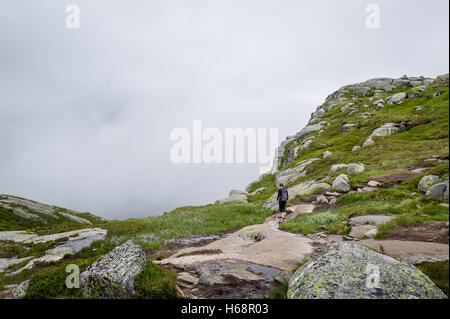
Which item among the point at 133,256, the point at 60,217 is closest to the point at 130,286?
the point at 133,256

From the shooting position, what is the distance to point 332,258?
7.27 metres

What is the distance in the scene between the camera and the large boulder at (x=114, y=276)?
25.8 ft

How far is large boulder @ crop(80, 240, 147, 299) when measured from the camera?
25.8ft

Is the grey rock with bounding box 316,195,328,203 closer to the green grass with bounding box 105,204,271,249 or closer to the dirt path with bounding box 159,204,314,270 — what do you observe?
the green grass with bounding box 105,204,271,249

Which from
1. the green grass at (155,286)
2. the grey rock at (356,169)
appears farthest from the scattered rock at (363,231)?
the grey rock at (356,169)

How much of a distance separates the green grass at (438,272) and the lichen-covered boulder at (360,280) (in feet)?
2.39

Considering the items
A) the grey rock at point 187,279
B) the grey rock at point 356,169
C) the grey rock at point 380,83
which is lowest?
the grey rock at point 187,279

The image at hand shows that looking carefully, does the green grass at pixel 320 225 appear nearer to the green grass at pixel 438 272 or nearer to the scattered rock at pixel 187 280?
the green grass at pixel 438 272

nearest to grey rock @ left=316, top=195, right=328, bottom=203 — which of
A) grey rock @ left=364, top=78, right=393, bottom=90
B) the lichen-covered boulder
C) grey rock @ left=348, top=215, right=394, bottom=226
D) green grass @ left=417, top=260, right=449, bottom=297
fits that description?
grey rock @ left=348, top=215, right=394, bottom=226

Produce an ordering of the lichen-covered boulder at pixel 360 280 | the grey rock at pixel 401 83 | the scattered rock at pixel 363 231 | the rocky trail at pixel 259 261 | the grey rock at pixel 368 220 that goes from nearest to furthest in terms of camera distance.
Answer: the lichen-covered boulder at pixel 360 280 < the rocky trail at pixel 259 261 < the scattered rock at pixel 363 231 < the grey rock at pixel 368 220 < the grey rock at pixel 401 83

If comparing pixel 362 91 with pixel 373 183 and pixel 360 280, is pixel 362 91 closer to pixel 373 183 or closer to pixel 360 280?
pixel 373 183

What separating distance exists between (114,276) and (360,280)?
783 centimetres

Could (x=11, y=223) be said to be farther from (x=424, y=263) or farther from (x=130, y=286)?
(x=424, y=263)
